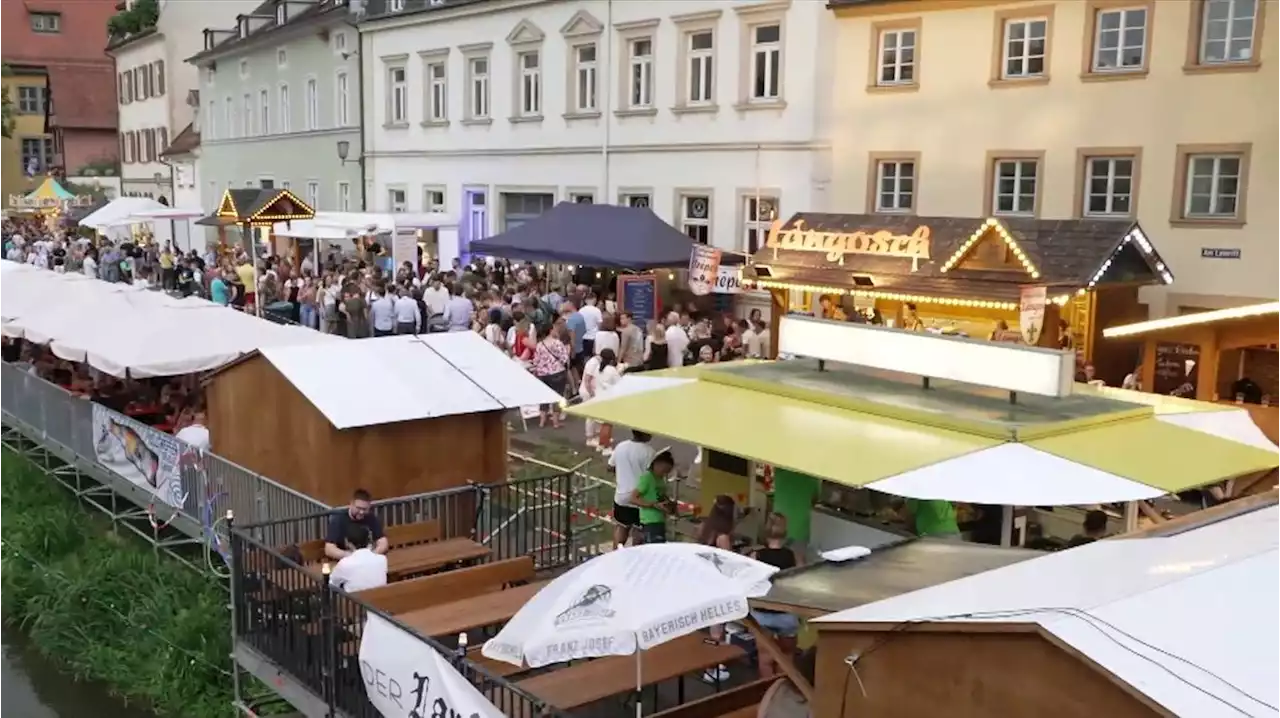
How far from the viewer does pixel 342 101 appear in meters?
37.6

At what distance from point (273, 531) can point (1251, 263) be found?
49.4ft

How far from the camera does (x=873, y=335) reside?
1011cm

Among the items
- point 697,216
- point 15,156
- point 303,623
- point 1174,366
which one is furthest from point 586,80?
point 15,156

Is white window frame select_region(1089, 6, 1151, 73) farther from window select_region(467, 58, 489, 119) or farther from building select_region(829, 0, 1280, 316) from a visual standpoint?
window select_region(467, 58, 489, 119)

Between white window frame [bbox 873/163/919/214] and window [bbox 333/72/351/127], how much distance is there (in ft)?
64.3

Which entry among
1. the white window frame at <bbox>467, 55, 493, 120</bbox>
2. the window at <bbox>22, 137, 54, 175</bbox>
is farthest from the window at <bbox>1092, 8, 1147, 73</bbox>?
the window at <bbox>22, 137, 54, 175</bbox>

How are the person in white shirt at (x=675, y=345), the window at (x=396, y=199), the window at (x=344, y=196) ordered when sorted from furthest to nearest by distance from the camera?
1. the window at (x=344, y=196)
2. the window at (x=396, y=199)
3. the person in white shirt at (x=675, y=345)

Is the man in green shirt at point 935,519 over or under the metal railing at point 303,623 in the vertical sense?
over

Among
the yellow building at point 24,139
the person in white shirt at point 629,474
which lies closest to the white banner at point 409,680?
the person in white shirt at point 629,474

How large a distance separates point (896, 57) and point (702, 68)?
4.89 metres

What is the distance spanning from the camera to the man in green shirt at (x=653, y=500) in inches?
433

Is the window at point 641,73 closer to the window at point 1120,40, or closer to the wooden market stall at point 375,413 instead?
the window at point 1120,40

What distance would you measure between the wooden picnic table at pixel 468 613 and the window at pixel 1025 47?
50.2 feet

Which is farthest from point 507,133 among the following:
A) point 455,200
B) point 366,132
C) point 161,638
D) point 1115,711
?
point 1115,711
